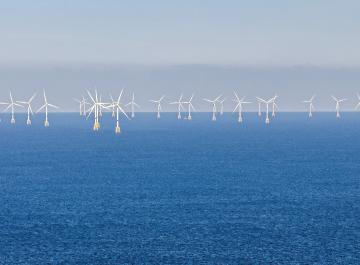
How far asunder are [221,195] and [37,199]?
31287 millimetres

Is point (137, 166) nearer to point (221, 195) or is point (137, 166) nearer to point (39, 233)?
point (221, 195)

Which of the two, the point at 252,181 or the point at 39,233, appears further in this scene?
the point at 252,181

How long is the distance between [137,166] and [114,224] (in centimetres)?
7968

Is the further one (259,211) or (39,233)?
(259,211)

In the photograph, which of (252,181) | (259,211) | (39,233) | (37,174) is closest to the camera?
(39,233)

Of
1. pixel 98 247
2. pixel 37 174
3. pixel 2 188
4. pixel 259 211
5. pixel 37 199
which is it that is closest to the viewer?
pixel 98 247

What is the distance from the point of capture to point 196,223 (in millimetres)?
94250

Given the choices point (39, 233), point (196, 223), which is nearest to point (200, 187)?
point (196, 223)

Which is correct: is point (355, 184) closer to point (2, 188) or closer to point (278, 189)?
point (278, 189)

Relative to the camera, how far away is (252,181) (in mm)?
141125

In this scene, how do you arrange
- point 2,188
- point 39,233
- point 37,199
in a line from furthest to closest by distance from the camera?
point 2,188 < point 37,199 < point 39,233

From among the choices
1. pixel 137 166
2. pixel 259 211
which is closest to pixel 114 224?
pixel 259 211

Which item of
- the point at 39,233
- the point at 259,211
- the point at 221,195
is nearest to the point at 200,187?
the point at 221,195

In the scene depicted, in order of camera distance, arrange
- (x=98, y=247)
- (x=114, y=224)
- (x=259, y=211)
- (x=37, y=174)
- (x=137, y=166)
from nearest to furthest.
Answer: (x=98, y=247) → (x=114, y=224) → (x=259, y=211) → (x=37, y=174) → (x=137, y=166)
